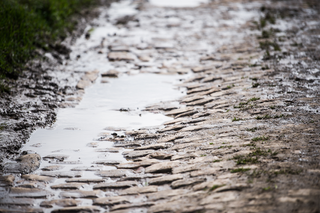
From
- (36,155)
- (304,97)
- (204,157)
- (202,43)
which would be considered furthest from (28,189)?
(202,43)

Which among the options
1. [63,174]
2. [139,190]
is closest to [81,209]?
[139,190]

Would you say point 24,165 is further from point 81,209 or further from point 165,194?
point 165,194

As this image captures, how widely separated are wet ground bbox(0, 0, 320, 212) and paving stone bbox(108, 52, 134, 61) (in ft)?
0.08

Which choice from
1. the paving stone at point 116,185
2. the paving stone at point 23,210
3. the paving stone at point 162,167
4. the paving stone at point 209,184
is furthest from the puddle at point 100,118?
the paving stone at point 209,184

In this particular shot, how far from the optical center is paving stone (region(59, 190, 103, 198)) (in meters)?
3.15

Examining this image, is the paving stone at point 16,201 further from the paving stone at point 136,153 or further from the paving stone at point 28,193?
the paving stone at point 136,153

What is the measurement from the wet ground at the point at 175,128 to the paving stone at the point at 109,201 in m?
0.01

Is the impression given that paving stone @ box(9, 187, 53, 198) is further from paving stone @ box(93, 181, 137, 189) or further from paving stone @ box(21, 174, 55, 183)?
paving stone @ box(93, 181, 137, 189)

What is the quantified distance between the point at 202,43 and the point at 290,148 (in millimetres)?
5032

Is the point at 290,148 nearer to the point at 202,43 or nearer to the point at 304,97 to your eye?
the point at 304,97

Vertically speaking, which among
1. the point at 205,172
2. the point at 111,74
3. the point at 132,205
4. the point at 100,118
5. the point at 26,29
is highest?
the point at 26,29

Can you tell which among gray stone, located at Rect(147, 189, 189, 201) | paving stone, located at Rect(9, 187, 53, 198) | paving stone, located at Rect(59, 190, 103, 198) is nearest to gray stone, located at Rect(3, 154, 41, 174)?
paving stone, located at Rect(9, 187, 53, 198)

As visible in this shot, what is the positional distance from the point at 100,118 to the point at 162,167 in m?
1.66

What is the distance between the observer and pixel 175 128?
4383 millimetres
